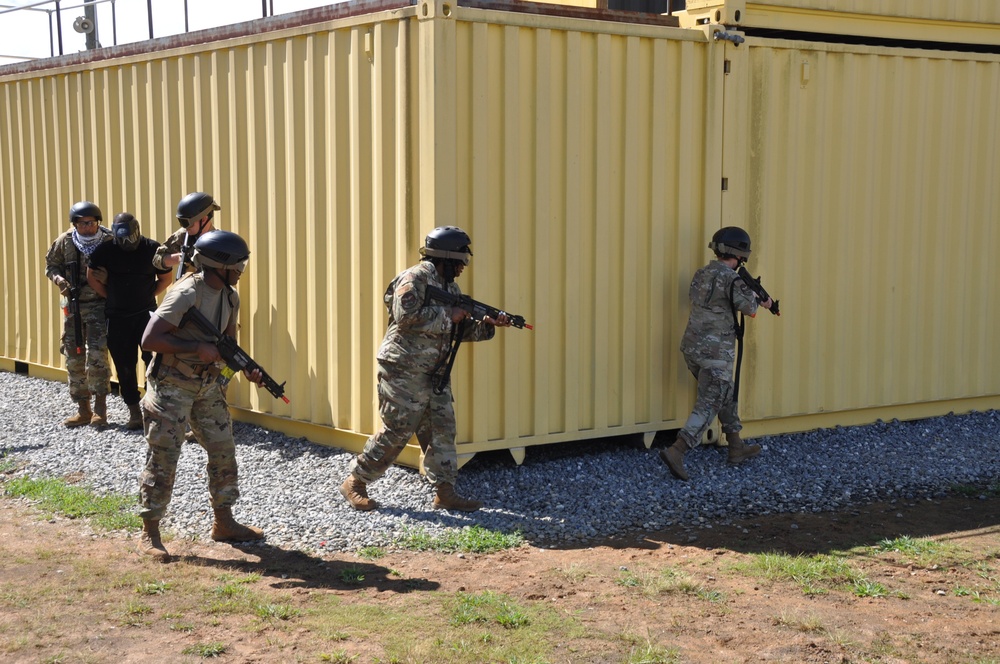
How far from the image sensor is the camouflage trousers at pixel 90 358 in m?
9.73

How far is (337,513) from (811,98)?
5020 millimetres

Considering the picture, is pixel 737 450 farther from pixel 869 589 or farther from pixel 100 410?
pixel 100 410

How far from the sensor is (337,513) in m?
7.49

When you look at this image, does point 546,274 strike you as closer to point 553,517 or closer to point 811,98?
point 553,517

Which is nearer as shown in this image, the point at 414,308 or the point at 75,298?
the point at 414,308

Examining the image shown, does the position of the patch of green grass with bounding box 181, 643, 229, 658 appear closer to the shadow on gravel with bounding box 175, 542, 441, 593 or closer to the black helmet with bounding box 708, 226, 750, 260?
the shadow on gravel with bounding box 175, 542, 441, 593

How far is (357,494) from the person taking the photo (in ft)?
24.9

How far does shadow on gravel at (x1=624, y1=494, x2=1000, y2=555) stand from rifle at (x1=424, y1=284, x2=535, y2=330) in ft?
4.97

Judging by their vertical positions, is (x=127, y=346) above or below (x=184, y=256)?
below

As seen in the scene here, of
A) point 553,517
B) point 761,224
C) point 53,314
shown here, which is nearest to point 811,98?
point 761,224

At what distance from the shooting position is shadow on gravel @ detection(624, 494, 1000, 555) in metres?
7.20

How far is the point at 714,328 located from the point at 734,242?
64 centimetres

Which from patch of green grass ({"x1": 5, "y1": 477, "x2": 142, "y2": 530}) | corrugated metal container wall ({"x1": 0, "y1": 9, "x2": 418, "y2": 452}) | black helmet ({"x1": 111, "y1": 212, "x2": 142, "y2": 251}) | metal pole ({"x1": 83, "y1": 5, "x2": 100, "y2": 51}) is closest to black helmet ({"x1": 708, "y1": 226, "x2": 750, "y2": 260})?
corrugated metal container wall ({"x1": 0, "y1": 9, "x2": 418, "y2": 452})

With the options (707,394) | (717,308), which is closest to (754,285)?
(717,308)
